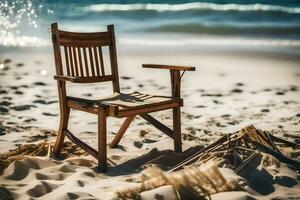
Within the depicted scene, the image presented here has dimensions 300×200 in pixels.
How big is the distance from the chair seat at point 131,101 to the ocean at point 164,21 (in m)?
8.89

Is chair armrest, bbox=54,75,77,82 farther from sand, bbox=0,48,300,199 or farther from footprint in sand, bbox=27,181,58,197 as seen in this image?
footprint in sand, bbox=27,181,58,197

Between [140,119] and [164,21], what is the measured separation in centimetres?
1292

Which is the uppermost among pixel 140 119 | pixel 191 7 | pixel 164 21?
pixel 191 7

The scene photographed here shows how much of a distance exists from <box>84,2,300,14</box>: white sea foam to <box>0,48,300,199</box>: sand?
9.17m

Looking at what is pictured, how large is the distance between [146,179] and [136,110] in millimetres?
922

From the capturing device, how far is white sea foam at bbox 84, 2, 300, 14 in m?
19.1

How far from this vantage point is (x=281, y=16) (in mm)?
17625

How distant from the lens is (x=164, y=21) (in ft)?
59.9

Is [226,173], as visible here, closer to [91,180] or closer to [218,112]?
[91,180]

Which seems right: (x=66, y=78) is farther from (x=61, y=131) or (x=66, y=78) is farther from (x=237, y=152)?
(x=237, y=152)

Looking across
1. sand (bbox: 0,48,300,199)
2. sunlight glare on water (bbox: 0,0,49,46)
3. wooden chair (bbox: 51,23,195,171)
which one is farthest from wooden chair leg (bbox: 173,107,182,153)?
sunlight glare on water (bbox: 0,0,49,46)

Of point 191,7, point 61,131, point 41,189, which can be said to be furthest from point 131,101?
point 191,7

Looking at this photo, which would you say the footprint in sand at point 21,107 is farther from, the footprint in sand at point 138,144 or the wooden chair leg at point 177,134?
the wooden chair leg at point 177,134

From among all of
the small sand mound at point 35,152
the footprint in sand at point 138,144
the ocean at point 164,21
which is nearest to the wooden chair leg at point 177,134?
the footprint in sand at point 138,144
